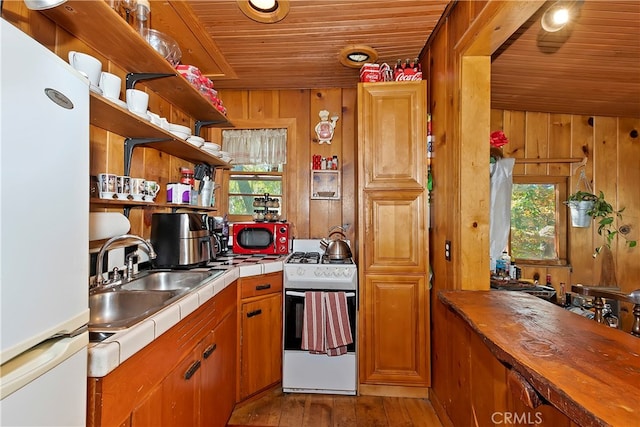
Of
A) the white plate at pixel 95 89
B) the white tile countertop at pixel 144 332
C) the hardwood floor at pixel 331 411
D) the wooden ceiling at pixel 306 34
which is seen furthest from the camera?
the hardwood floor at pixel 331 411

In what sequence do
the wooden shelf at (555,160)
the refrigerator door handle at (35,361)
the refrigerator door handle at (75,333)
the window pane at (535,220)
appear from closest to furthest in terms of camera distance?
the refrigerator door handle at (35,361) < the refrigerator door handle at (75,333) < the wooden shelf at (555,160) < the window pane at (535,220)

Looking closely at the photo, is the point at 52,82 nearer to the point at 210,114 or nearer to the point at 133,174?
the point at 133,174

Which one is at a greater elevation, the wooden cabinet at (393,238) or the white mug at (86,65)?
the white mug at (86,65)

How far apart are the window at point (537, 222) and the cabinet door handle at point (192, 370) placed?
115 inches

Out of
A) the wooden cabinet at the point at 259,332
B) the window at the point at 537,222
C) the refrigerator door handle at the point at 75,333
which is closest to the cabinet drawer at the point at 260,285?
the wooden cabinet at the point at 259,332

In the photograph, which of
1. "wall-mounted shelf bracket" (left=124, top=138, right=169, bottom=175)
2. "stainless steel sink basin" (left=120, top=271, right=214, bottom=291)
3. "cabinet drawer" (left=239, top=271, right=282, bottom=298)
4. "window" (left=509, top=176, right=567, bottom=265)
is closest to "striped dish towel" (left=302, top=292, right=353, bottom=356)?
"cabinet drawer" (left=239, top=271, right=282, bottom=298)

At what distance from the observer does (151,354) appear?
3.39 feet

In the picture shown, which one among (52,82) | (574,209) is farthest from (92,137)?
(574,209)

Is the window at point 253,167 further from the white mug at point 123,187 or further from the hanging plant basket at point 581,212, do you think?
the hanging plant basket at point 581,212

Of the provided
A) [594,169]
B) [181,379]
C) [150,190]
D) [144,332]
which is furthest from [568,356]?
[594,169]

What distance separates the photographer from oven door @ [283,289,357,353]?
86.0 inches

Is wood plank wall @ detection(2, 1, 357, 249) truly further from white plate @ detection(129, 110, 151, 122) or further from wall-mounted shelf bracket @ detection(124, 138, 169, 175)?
white plate @ detection(129, 110, 151, 122)

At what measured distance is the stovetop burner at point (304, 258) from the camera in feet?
7.45

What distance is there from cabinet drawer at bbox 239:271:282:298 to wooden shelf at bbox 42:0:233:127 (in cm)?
124
